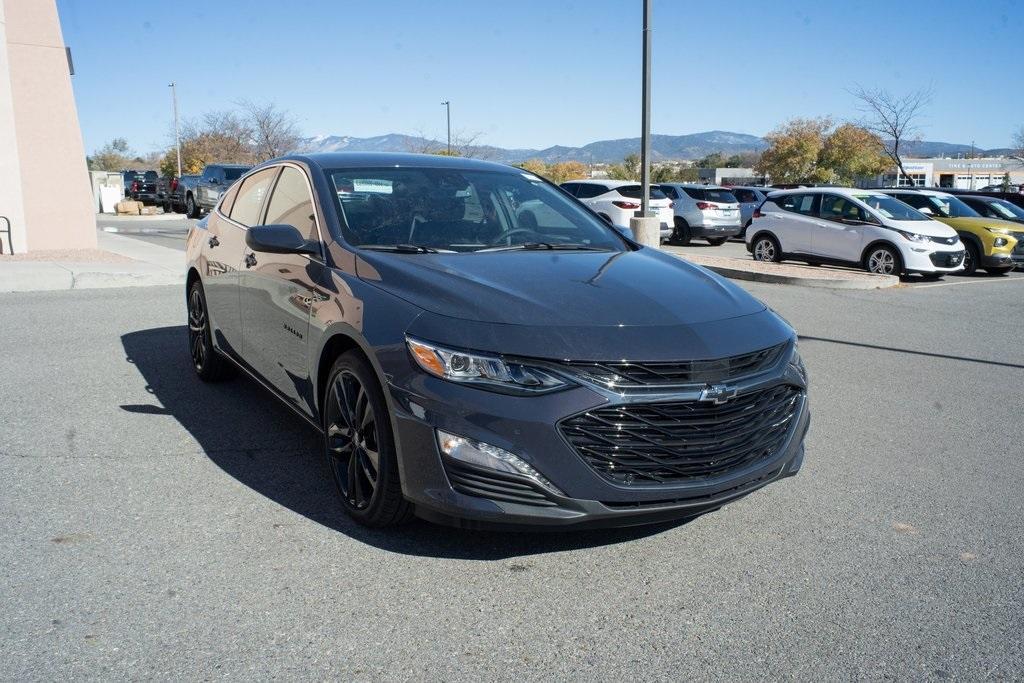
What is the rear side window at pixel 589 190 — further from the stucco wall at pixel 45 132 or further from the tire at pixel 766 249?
the stucco wall at pixel 45 132

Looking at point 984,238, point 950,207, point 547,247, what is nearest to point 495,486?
point 547,247

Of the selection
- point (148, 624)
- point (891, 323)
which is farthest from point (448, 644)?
point (891, 323)

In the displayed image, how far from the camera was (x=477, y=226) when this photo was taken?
4.76m

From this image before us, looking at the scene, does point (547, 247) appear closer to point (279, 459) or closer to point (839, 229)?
point (279, 459)

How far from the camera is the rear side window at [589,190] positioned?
2331 cm

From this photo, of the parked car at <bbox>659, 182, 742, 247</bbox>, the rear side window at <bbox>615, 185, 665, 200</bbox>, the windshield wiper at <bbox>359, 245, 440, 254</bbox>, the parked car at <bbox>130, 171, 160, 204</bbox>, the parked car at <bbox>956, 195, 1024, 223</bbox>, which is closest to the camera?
the windshield wiper at <bbox>359, 245, 440, 254</bbox>

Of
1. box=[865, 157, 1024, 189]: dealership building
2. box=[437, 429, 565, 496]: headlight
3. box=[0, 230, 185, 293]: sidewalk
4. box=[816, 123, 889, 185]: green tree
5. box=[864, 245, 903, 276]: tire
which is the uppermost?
box=[437, 429, 565, 496]: headlight

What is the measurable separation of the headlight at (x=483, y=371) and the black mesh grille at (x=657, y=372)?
0.12 metres

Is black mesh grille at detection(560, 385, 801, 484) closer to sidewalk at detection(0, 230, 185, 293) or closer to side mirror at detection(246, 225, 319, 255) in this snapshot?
side mirror at detection(246, 225, 319, 255)

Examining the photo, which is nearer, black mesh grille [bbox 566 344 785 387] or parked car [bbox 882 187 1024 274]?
black mesh grille [bbox 566 344 785 387]

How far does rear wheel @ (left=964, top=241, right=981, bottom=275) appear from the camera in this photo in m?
17.9

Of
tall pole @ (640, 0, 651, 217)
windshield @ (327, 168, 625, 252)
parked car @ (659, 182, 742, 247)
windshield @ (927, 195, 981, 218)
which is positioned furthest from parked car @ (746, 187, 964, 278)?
A: windshield @ (327, 168, 625, 252)

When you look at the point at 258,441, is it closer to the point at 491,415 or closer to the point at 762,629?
the point at 491,415

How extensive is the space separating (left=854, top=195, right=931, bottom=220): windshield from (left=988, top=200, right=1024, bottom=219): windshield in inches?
141
